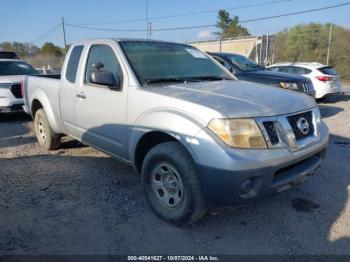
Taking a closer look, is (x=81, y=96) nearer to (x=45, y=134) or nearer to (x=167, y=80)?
(x=167, y=80)

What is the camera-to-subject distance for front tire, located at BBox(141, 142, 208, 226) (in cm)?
301

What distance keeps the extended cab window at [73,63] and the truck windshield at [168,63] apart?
0.92 meters

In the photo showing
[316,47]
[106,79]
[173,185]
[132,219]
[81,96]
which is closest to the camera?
[173,185]

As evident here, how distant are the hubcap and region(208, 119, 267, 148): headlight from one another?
24.3 inches

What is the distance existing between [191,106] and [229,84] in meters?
1.06

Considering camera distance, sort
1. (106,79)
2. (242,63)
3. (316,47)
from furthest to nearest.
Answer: (316,47) → (242,63) → (106,79)

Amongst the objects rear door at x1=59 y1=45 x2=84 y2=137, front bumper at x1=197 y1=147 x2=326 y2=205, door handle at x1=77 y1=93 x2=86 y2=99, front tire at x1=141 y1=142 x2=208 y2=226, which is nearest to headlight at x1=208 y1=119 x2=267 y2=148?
front bumper at x1=197 y1=147 x2=326 y2=205

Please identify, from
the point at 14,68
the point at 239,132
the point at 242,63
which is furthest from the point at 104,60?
the point at 14,68

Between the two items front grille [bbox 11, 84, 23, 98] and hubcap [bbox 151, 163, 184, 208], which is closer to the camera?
hubcap [bbox 151, 163, 184, 208]

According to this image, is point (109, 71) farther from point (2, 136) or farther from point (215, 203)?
point (2, 136)

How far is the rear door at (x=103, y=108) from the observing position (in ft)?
12.5

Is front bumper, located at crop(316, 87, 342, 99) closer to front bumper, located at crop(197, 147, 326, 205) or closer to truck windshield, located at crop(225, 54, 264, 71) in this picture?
truck windshield, located at crop(225, 54, 264, 71)

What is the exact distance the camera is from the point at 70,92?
4.69 meters

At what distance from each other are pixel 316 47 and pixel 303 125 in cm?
2858
